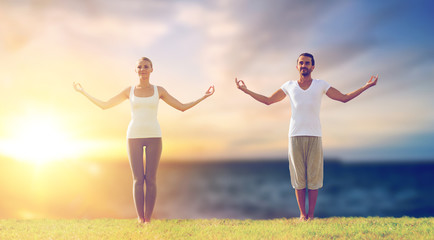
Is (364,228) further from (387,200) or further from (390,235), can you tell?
(387,200)

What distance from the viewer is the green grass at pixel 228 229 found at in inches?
259

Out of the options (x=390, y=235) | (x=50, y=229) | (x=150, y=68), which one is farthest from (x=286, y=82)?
(x=50, y=229)

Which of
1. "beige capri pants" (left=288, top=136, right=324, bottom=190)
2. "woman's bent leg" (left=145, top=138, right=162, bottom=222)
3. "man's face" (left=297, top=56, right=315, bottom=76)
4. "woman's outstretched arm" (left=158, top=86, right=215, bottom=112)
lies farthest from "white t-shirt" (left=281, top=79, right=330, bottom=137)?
"woman's bent leg" (left=145, top=138, right=162, bottom=222)

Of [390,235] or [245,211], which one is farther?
[245,211]

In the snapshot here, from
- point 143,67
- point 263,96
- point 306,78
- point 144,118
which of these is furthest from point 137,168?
point 306,78

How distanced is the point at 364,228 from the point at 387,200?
4749 cm

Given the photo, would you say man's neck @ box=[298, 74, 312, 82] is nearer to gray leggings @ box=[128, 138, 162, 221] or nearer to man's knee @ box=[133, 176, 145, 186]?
gray leggings @ box=[128, 138, 162, 221]

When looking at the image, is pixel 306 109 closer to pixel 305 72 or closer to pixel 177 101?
pixel 305 72

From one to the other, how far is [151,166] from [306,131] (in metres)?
2.98

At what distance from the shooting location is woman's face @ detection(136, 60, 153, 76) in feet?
24.5

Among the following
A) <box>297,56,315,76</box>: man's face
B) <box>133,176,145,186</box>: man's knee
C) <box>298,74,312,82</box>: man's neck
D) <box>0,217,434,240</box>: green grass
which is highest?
<box>297,56,315,76</box>: man's face

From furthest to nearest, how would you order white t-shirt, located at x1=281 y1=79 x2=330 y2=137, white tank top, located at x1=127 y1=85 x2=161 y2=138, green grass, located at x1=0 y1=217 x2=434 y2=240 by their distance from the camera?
1. white t-shirt, located at x1=281 y1=79 x2=330 y2=137
2. white tank top, located at x1=127 y1=85 x2=161 y2=138
3. green grass, located at x1=0 y1=217 x2=434 y2=240

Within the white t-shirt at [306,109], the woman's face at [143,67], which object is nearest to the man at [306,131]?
the white t-shirt at [306,109]

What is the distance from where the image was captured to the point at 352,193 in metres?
58.2
